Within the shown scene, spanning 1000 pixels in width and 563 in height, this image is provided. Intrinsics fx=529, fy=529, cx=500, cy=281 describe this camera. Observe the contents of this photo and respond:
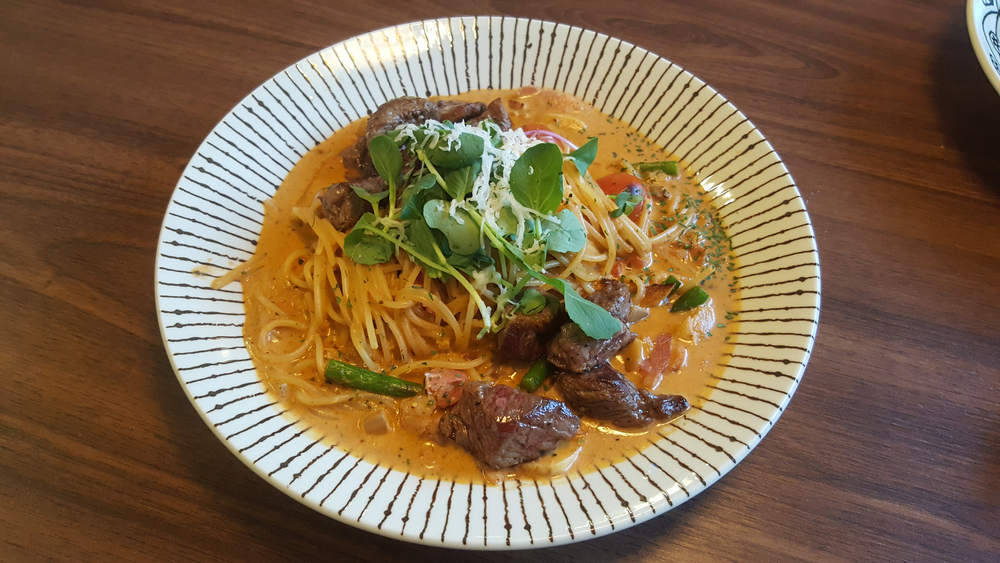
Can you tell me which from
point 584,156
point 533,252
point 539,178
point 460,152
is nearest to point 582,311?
point 533,252

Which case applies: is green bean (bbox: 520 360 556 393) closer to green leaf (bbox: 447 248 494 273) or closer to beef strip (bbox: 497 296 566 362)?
beef strip (bbox: 497 296 566 362)

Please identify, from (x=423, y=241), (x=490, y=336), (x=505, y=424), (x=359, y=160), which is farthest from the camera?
(x=359, y=160)

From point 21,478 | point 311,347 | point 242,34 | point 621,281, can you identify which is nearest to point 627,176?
point 621,281

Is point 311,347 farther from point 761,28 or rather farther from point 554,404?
point 761,28

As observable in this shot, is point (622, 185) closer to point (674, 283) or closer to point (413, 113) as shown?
point (674, 283)

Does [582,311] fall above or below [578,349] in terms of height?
above

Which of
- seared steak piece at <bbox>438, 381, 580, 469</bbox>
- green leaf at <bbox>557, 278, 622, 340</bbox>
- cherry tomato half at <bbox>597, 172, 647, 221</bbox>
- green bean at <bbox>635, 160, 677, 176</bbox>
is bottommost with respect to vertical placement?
seared steak piece at <bbox>438, 381, 580, 469</bbox>

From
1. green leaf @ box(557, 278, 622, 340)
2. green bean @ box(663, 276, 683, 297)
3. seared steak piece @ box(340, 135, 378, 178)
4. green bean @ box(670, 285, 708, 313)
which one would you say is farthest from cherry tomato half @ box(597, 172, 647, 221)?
seared steak piece @ box(340, 135, 378, 178)
